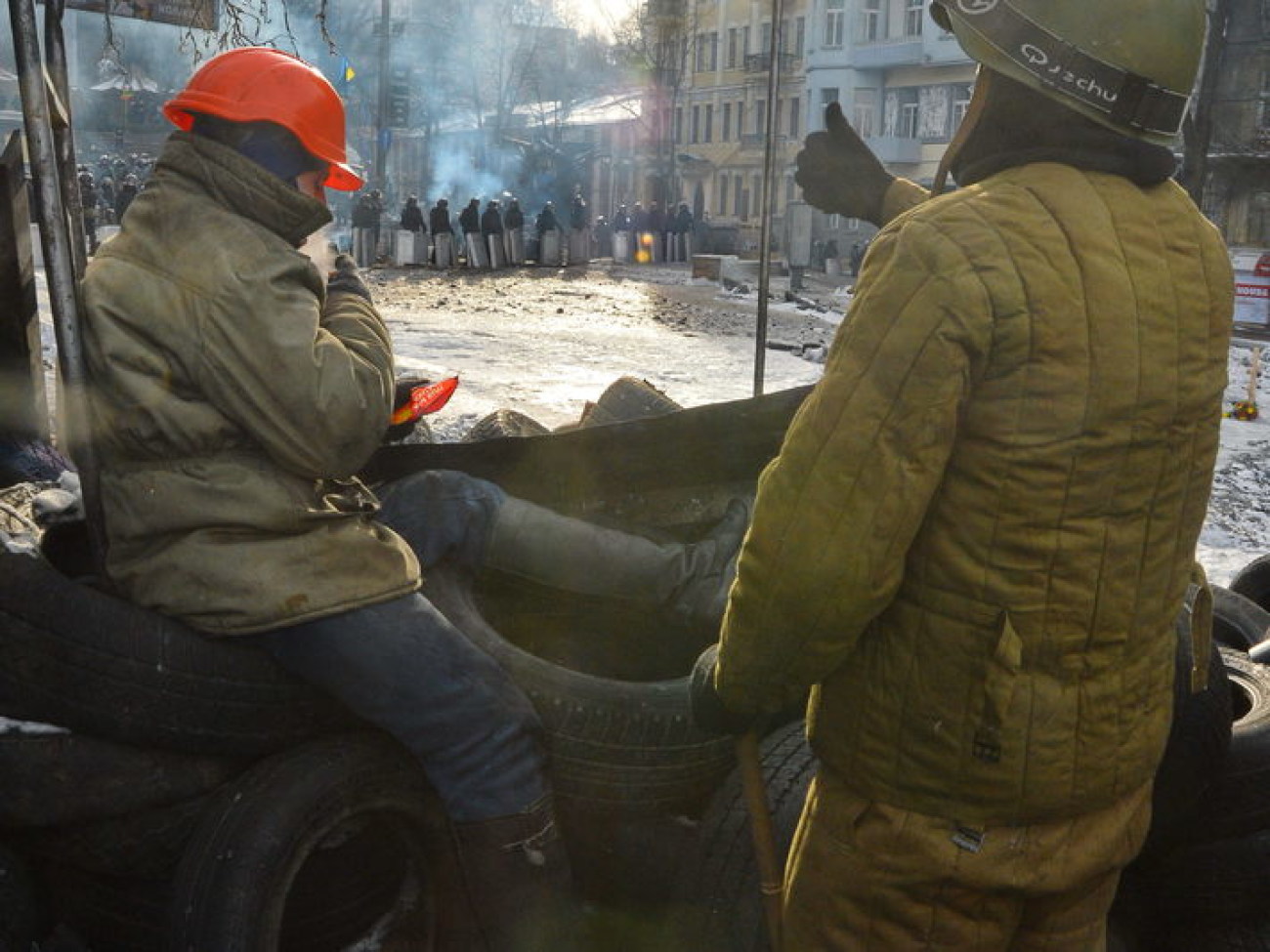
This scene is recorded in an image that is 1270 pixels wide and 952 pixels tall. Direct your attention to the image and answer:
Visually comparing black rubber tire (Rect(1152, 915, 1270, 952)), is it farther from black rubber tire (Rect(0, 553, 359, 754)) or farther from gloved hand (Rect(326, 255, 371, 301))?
gloved hand (Rect(326, 255, 371, 301))

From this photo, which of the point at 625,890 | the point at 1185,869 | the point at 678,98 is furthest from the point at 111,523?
the point at 678,98

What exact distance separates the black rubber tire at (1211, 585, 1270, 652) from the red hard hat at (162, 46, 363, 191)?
3.30 metres

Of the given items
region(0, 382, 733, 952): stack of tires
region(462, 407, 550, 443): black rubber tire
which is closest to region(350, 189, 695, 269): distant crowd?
region(462, 407, 550, 443): black rubber tire

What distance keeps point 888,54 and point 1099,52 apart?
52.0 metres

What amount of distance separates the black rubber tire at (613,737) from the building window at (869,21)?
52.2 metres

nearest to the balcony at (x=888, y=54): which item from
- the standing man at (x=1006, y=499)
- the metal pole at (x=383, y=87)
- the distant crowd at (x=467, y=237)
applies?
the distant crowd at (x=467, y=237)

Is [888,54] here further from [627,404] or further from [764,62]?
[627,404]

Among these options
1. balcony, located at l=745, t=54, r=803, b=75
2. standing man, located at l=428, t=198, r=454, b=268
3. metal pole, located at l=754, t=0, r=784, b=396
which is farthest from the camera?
balcony, located at l=745, t=54, r=803, b=75

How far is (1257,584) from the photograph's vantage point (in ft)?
16.8

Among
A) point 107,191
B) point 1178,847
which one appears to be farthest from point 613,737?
point 107,191

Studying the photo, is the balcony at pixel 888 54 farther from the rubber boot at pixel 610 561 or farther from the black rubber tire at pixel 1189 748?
the black rubber tire at pixel 1189 748

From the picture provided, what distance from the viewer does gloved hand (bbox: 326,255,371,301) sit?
279 centimetres

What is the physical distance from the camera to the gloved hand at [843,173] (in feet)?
10.1

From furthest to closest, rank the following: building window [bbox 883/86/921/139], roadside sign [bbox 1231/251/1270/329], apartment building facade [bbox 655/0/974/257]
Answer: building window [bbox 883/86/921/139] < apartment building facade [bbox 655/0/974/257] < roadside sign [bbox 1231/251/1270/329]
